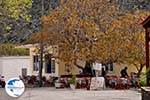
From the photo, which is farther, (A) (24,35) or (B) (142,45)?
(A) (24,35)

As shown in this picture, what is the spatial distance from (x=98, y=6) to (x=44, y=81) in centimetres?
956

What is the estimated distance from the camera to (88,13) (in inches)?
1695

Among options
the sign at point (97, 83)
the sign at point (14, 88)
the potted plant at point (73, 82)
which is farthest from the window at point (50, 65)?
the sign at point (14, 88)

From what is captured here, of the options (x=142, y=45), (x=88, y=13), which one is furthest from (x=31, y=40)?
(x=142, y=45)

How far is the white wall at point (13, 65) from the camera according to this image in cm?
6100

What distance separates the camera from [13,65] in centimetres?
6162

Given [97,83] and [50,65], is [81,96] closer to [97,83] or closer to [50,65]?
[97,83]

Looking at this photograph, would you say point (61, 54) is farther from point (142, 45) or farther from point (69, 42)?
point (142, 45)

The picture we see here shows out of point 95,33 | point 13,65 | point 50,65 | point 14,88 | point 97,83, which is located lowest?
point 14,88

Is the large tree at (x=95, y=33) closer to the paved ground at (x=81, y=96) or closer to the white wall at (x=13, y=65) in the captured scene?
the paved ground at (x=81, y=96)

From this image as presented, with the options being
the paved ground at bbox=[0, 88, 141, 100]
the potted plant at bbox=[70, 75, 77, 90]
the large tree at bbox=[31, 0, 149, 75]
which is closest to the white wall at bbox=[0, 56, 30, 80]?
the large tree at bbox=[31, 0, 149, 75]

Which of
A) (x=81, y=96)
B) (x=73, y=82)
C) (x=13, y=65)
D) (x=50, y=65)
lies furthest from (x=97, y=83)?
(x=13, y=65)

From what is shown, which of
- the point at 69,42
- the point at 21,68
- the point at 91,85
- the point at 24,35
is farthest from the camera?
the point at 21,68

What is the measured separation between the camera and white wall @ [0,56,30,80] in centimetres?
6100
